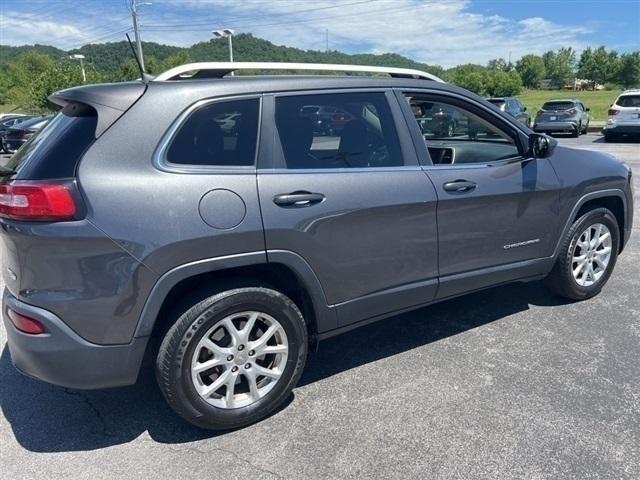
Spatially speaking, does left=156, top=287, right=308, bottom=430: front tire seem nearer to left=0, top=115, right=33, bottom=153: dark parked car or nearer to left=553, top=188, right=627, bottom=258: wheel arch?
left=553, top=188, right=627, bottom=258: wheel arch

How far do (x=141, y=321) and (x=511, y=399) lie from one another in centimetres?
205

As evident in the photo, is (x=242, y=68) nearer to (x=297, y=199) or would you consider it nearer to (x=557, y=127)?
(x=297, y=199)

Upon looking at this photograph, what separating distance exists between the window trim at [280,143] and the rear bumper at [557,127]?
19.3m

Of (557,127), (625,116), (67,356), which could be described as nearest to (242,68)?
(67,356)

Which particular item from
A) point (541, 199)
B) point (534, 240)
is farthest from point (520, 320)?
point (541, 199)

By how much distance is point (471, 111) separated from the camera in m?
3.42

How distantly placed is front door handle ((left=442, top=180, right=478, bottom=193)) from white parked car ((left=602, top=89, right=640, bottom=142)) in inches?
643

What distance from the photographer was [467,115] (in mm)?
3479

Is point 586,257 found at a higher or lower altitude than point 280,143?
lower

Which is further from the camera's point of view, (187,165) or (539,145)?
(539,145)

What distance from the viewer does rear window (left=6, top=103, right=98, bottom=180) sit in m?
2.27

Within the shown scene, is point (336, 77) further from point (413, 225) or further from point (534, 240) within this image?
point (534, 240)

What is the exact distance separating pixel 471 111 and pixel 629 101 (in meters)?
16.6

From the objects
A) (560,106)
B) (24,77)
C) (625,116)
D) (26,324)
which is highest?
(24,77)
